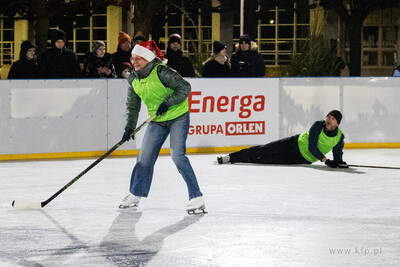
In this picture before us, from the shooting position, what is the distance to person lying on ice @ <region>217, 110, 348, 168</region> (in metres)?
11.8

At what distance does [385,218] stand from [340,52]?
2297 centimetres

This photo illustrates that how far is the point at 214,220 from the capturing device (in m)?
7.86

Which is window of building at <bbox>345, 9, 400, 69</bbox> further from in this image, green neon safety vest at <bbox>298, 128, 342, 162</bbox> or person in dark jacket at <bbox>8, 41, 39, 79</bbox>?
green neon safety vest at <bbox>298, 128, 342, 162</bbox>

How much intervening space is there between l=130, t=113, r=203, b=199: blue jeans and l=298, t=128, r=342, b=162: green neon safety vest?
13.0 feet

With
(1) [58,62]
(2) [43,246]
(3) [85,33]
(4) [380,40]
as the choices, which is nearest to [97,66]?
(1) [58,62]

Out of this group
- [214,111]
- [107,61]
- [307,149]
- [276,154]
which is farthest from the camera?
[214,111]

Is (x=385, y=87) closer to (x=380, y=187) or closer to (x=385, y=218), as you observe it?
(x=380, y=187)

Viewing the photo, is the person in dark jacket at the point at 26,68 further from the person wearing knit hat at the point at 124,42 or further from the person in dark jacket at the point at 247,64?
the person in dark jacket at the point at 247,64

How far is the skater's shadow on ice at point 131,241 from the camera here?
6.16 meters

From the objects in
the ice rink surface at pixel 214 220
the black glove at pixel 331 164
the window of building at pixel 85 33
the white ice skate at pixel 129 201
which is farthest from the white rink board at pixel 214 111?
the window of building at pixel 85 33

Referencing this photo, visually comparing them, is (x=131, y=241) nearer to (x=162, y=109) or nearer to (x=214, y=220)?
(x=214, y=220)

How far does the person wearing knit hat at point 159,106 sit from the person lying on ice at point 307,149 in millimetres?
3969

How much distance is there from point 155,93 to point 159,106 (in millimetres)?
206

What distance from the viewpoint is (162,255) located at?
6.29 metres
